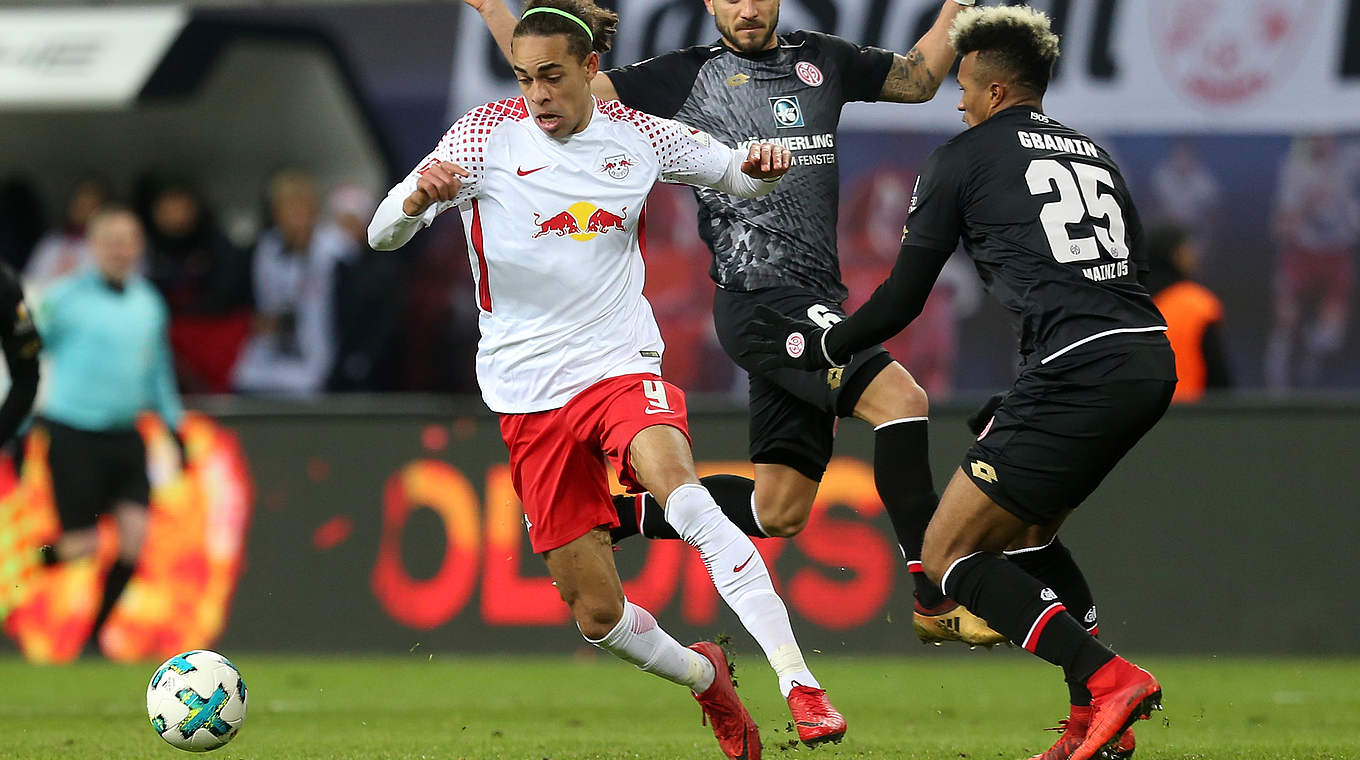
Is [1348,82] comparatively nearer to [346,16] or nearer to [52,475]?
[346,16]

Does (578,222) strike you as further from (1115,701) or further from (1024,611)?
(1115,701)

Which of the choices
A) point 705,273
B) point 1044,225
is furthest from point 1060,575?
point 705,273

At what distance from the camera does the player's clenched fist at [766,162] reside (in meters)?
6.39

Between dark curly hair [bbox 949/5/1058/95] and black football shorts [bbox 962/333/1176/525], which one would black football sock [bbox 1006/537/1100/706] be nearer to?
black football shorts [bbox 962/333/1176/525]

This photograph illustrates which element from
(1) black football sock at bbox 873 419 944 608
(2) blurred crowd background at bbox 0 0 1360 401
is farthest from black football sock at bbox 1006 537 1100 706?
(2) blurred crowd background at bbox 0 0 1360 401

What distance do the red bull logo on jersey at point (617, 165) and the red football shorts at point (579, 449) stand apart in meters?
0.71

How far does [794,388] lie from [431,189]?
6.06 ft

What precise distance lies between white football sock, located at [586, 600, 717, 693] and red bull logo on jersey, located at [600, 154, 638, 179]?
1503 mm

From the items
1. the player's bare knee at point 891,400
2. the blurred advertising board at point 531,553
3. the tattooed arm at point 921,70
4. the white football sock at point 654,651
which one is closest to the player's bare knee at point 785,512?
the player's bare knee at point 891,400

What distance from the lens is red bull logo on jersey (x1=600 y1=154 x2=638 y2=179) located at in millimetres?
6488

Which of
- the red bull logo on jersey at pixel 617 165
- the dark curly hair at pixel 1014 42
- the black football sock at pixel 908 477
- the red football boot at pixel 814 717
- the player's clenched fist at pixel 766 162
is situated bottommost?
the red football boot at pixel 814 717

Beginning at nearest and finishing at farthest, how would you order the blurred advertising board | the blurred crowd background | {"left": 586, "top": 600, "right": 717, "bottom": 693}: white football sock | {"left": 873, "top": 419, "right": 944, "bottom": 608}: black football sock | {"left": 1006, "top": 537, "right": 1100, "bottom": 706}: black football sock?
{"left": 586, "top": 600, "right": 717, "bottom": 693}: white football sock
{"left": 1006, "top": 537, "right": 1100, "bottom": 706}: black football sock
{"left": 873, "top": 419, "right": 944, "bottom": 608}: black football sock
the blurred advertising board
the blurred crowd background

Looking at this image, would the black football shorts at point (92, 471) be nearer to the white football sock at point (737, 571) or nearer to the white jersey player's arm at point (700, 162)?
the white jersey player's arm at point (700, 162)

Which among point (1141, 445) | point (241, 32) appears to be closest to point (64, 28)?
point (241, 32)
